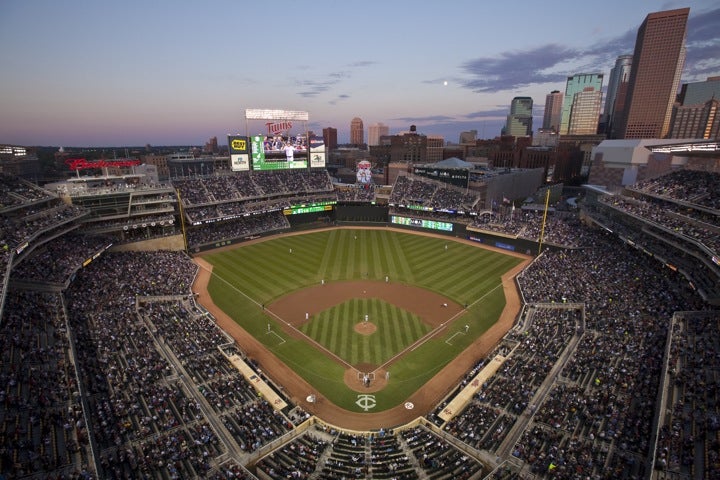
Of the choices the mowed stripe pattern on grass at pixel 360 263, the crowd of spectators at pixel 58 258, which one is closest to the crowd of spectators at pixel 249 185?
the mowed stripe pattern on grass at pixel 360 263

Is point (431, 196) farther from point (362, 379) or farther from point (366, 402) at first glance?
point (366, 402)

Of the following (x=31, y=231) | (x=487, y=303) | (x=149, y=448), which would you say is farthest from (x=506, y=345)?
(x=31, y=231)

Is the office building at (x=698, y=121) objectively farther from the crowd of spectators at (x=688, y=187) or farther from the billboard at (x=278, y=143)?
the billboard at (x=278, y=143)

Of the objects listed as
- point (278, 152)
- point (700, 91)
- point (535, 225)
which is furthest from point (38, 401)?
point (700, 91)

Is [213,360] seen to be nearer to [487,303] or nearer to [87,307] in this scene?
[87,307]

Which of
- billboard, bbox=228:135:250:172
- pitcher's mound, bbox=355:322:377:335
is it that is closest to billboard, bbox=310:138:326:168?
billboard, bbox=228:135:250:172

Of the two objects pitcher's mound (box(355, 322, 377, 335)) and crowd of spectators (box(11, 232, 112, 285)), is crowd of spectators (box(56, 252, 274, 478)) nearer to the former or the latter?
crowd of spectators (box(11, 232, 112, 285))
